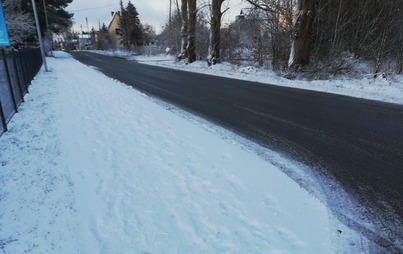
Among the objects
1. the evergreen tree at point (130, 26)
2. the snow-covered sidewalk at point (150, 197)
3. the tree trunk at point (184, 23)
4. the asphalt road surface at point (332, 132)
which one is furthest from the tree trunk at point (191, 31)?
the evergreen tree at point (130, 26)

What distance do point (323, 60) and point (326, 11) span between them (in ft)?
10.4

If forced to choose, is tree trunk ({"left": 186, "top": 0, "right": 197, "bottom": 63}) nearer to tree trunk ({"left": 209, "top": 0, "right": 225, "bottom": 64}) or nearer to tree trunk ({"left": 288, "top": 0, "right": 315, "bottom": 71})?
tree trunk ({"left": 209, "top": 0, "right": 225, "bottom": 64})

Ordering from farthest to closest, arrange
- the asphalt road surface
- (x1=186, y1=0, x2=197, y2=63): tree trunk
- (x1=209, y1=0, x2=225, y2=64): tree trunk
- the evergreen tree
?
1. the evergreen tree
2. (x1=186, y1=0, x2=197, y2=63): tree trunk
3. (x1=209, y1=0, x2=225, y2=64): tree trunk
4. the asphalt road surface

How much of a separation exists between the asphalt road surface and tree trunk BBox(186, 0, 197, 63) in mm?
18340

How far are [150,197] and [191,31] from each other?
2758cm

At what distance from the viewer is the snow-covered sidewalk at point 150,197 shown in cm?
336

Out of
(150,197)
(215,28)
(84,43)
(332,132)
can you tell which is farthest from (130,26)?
(84,43)

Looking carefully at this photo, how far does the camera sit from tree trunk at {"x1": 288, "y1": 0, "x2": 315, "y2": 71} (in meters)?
16.9

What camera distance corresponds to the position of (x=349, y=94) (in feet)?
38.8

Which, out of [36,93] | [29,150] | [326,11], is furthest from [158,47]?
[29,150]

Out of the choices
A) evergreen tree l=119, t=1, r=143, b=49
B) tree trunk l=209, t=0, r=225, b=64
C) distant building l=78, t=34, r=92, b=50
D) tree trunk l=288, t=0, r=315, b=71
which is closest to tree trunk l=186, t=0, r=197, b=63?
tree trunk l=209, t=0, r=225, b=64

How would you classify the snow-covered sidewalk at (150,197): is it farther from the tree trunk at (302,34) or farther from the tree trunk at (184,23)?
the tree trunk at (184,23)

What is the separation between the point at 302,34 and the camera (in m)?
17.2

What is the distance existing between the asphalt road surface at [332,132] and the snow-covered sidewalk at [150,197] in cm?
70
